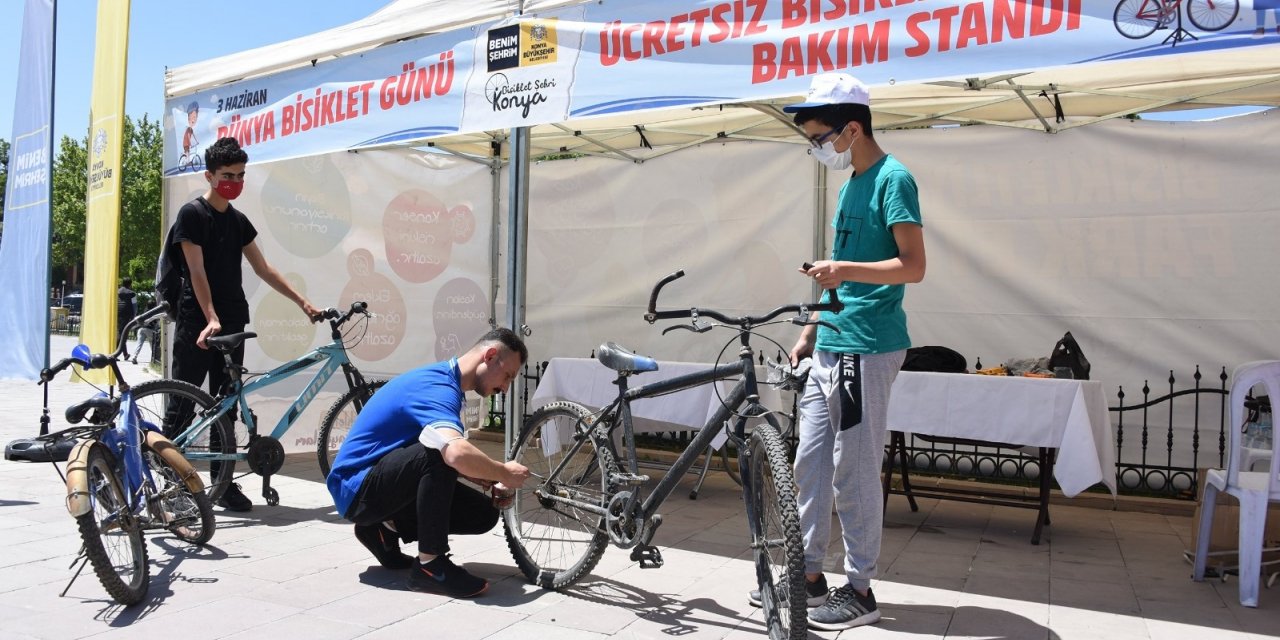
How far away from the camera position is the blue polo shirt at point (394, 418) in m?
3.68

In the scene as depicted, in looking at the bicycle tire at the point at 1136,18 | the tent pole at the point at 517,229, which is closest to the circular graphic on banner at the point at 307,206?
the tent pole at the point at 517,229

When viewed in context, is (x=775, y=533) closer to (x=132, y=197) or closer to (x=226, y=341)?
(x=226, y=341)

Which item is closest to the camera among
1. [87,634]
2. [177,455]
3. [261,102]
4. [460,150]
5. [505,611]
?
[87,634]

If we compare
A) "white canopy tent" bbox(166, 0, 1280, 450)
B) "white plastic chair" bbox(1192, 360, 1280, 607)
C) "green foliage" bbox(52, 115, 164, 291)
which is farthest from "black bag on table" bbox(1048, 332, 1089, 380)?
"green foliage" bbox(52, 115, 164, 291)

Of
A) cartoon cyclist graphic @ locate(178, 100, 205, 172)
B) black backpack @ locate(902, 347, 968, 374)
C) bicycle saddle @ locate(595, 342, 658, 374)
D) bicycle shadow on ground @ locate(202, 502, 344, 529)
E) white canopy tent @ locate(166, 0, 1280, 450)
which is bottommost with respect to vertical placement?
bicycle shadow on ground @ locate(202, 502, 344, 529)

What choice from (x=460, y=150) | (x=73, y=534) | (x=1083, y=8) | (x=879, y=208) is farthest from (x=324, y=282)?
(x=1083, y=8)

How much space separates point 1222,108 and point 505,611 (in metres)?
5.41

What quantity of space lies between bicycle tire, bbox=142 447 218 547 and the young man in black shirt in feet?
2.86

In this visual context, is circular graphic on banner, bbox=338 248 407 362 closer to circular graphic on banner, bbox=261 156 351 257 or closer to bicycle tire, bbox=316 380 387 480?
circular graphic on banner, bbox=261 156 351 257

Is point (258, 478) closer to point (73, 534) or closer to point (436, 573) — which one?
point (73, 534)

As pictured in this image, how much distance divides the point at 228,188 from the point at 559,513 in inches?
108

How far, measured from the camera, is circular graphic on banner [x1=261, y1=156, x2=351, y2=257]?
7102 mm

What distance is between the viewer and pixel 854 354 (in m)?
3.36

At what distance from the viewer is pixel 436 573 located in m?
3.72
